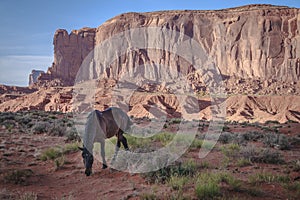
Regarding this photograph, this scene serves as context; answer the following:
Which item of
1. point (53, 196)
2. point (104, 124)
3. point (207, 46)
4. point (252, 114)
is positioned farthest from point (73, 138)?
point (207, 46)

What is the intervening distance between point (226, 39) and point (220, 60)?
7924mm

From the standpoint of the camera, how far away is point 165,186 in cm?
656

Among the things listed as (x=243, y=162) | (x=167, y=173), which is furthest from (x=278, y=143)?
(x=167, y=173)

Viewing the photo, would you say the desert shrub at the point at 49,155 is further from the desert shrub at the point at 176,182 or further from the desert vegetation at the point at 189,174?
the desert shrub at the point at 176,182

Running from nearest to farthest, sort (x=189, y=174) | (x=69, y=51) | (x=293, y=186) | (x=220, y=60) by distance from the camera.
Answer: (x=293, y=186)
(x=189, y=174)
(x=220, y=60)
(x=69, y=51)

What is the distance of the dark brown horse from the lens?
750cm

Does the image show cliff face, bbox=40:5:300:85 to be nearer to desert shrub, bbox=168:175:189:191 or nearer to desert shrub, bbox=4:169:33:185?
desert shrub, bbox=168:175:189:191

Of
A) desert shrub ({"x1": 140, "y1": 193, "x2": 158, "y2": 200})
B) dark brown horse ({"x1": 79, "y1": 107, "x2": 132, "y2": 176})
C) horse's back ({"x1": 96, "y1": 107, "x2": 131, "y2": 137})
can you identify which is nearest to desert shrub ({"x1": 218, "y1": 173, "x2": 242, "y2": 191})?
desert shrub ({"x1": 140, "y1": 193, "x2": 158, "y2": 200})

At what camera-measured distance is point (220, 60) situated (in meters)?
96.2

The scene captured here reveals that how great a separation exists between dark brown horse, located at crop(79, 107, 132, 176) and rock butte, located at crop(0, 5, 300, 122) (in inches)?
1586

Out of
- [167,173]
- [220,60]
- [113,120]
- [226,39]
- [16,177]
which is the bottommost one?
[16,177]

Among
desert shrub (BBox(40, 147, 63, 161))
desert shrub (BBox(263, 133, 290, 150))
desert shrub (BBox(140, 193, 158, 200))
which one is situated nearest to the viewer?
desert shrub (BBox(140, 193, 158, 200))

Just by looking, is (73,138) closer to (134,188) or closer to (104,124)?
(104,124)

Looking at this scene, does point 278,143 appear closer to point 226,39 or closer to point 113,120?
point 113,120
